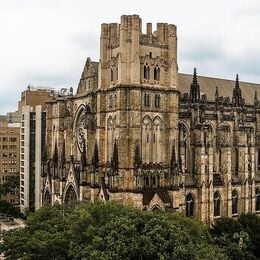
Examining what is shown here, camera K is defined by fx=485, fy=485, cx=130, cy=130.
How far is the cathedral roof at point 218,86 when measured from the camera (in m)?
88.4

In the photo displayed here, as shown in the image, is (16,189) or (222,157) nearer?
(222,157)

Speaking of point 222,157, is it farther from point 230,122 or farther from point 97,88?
point 97,88

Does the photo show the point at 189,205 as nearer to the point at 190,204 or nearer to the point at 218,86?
the point at 190,204

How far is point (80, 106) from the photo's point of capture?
85375 millimetres

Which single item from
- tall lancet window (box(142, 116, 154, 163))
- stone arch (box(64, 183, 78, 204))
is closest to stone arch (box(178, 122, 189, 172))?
tall lancet window (box(142, 116, 154, 163))

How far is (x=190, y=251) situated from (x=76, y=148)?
48.4m

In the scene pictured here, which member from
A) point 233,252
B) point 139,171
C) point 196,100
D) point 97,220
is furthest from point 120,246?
point 196,100

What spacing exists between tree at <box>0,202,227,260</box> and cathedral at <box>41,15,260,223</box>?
56.4ft

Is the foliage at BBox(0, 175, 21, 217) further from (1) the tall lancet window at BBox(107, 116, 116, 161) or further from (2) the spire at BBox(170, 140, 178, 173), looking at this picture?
(2) the spire at BBox(170, 140, 178, 173)

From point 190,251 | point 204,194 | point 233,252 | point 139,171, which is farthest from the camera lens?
point 204,194

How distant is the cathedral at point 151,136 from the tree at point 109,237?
17181 mm

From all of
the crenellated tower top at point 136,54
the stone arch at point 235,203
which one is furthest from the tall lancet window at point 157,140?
the stone arch at point 235,203

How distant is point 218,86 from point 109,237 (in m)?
56.6

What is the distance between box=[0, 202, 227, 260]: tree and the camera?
4191 centimetres
